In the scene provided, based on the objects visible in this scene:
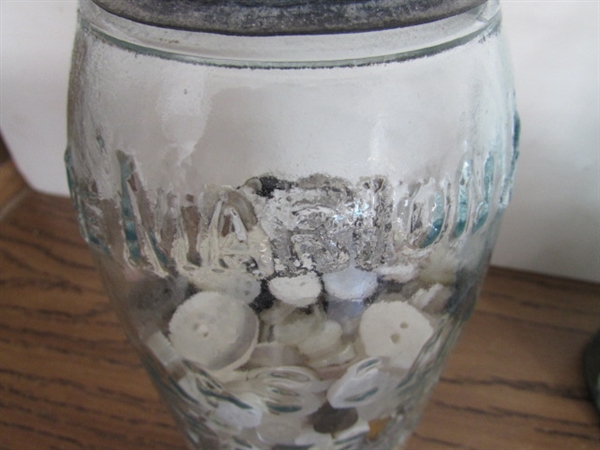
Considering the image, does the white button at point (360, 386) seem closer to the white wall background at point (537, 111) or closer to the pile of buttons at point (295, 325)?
the pile of buttons at point (295, 325)

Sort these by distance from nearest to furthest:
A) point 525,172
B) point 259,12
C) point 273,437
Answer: point 259,12 → point 273,437 → point 525,172

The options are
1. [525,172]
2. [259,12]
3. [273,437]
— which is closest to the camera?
[259,12]

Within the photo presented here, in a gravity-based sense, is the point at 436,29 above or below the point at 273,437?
above

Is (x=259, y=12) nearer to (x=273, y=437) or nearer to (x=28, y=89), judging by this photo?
(x=273, y=437)

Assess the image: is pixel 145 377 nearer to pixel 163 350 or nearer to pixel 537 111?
pixel 163 350

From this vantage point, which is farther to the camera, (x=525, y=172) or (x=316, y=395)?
(x=525, y=172)

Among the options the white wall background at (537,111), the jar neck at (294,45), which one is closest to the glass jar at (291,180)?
the jar neck at (294,45)

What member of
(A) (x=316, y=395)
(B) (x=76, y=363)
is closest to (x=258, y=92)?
(A) (x=316, y=395)

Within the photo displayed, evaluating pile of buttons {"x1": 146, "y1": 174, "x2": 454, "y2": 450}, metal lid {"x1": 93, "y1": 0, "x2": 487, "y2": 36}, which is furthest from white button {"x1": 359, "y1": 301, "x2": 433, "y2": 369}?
metal lid {"x1": 93, "y1": 0, "x2": 487, "y2": 36}
